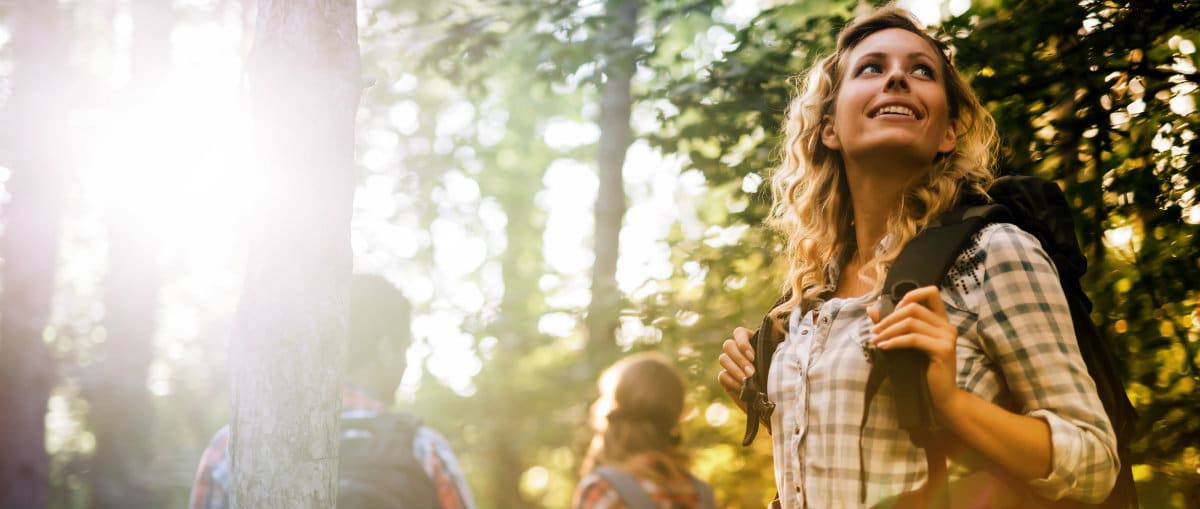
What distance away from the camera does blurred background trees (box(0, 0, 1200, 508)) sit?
3514 millimetres

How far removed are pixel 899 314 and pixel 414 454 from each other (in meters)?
2.38

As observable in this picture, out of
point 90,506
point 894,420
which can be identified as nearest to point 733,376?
point 894,420

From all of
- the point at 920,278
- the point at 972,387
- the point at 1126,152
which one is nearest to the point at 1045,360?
the point at 972,387

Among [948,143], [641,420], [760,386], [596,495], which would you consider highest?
[948,143]

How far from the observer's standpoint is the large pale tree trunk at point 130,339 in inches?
396

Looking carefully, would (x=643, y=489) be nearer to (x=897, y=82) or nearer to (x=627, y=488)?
(x=627, y=488)

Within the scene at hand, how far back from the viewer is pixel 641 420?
166 inches

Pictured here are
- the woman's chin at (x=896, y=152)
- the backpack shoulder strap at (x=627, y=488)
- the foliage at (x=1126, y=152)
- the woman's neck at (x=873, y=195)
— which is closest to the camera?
the woman's chin at (x=896, y=152)

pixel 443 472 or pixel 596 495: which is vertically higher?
pixel 443 472

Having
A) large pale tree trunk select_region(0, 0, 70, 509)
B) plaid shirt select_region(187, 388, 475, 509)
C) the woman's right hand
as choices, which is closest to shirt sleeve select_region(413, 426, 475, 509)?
plaid shirt select_region(187, 388, 475, 509)

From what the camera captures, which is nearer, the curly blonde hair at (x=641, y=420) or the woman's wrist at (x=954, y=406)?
the woman's wrist at (x=954, y=406)

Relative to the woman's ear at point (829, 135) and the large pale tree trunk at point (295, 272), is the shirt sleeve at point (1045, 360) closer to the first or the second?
the woman's ear at point (829, 135)

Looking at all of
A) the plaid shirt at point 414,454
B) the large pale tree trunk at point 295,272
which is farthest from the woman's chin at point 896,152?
the plaid shirt at point 414,454

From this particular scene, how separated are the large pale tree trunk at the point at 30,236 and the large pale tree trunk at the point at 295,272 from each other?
25.9ft
